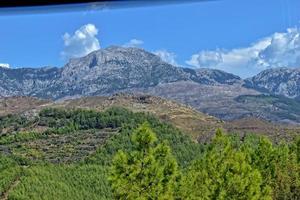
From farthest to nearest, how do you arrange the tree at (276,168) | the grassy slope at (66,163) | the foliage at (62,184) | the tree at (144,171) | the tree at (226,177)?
the grassy slope at (66,163), the foliage at (62,184), the tree at (276,168), the tree at (144,171), the tree at (226,177)

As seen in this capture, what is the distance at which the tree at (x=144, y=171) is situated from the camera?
30.1 meters

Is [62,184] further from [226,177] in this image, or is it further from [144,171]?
[226,177]

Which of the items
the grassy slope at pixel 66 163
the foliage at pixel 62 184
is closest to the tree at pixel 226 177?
the grassy slope at pixel 66 163

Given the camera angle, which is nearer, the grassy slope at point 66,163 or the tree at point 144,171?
the tree at point 144,171

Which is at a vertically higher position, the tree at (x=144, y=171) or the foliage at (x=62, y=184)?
the tree at (x=144, y=171)

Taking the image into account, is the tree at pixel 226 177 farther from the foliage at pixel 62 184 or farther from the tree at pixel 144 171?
the foliage at pixel 62 184

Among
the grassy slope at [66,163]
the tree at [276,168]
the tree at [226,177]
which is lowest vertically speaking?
the grassy slope at [66,163]

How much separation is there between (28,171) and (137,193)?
9370 cm

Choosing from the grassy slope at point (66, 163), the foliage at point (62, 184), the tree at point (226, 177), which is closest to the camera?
the tree at point (226, 177)

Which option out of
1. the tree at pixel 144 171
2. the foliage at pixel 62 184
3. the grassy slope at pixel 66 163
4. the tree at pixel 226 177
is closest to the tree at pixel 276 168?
the tree at pixel 226 177

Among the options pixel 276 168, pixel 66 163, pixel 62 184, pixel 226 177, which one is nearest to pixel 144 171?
pixel 226 177

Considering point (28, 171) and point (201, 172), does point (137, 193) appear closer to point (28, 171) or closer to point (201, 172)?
point (201, 172)

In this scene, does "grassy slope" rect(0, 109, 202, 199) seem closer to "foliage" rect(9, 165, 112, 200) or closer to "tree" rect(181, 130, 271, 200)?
"foliage" rect(9, 165, 112, 200)

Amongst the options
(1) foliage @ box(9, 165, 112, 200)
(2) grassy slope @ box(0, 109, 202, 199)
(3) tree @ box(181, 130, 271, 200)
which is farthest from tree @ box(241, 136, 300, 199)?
(1) foliage @ box(9, 165, 112, 200)
